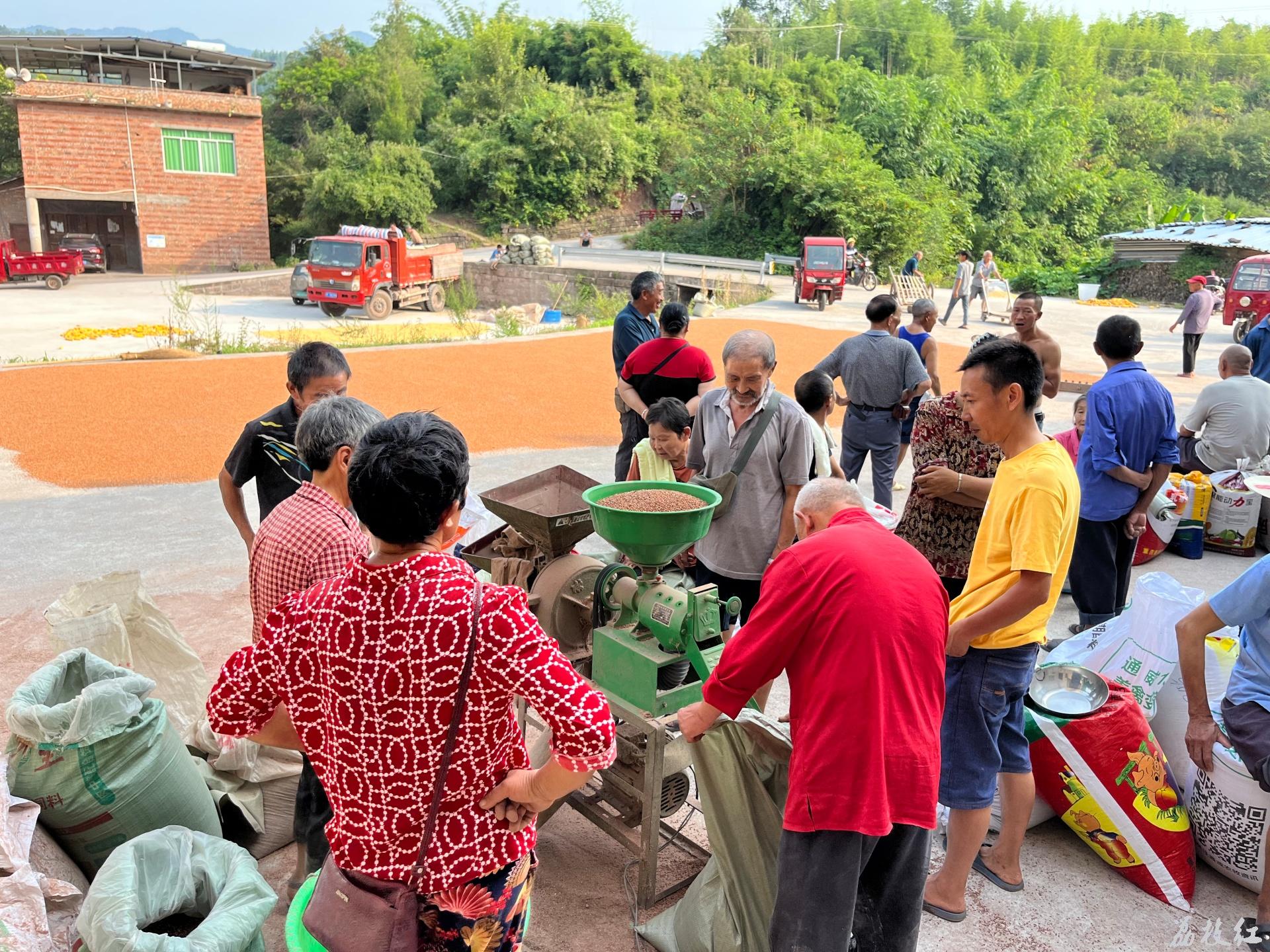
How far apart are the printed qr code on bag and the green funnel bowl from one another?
1.97 meters

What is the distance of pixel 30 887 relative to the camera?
242 centimetres

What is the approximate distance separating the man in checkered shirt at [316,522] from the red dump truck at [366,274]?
68.5 ft

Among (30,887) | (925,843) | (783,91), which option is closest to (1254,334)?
(925,843)

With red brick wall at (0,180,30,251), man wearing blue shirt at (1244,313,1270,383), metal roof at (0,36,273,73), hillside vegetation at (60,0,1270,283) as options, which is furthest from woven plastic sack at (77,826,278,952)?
red brick wall at (0,180,30,251)

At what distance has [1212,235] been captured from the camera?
2827 centimetres

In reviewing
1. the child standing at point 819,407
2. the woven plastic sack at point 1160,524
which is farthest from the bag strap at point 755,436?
the woven plastic sack at point 1160,524

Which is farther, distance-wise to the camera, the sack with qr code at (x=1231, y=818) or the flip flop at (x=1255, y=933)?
the sack with qr code at (x=1231, y=818)

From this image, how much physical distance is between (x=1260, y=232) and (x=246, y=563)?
31.4 m

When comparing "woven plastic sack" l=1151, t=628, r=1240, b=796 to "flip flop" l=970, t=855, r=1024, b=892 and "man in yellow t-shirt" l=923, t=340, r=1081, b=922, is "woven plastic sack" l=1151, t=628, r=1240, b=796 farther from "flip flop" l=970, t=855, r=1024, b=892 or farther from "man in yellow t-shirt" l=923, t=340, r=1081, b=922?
"man in yellow t-shirt" l=923, t=340, r=1081, b=922

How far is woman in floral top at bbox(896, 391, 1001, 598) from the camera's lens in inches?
143

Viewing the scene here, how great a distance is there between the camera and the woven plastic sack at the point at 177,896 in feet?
7.30

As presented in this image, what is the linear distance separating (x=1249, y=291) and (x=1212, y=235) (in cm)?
961

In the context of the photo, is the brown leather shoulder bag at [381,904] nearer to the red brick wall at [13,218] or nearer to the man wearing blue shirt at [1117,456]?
the man wearing blue shirt at [1117,456]

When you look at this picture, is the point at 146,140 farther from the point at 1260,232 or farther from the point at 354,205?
the point at 1260,232
